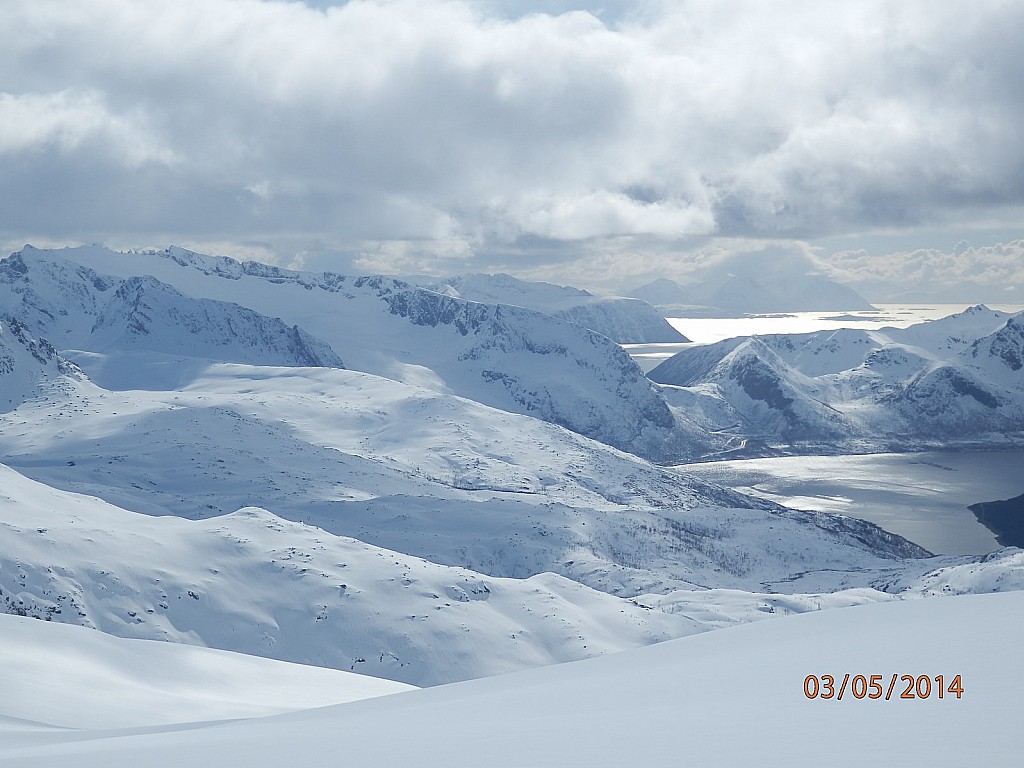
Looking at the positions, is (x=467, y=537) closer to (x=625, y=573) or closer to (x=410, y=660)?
(x=625, y=573)

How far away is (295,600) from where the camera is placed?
287 feet

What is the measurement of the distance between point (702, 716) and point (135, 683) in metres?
26.8

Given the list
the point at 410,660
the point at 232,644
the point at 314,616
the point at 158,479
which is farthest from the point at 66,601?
the point at 158,479

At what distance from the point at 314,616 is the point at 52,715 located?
203 feet

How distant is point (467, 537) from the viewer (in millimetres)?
160125

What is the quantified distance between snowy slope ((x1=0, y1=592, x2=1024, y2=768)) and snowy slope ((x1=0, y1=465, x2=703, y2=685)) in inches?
2350

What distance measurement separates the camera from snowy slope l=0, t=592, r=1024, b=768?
38.3ft

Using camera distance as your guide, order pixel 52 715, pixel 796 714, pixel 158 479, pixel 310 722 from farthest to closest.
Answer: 1. pixel 158 479
2. pixel 52 715
3. pixel 310 722
4. pixel 796 714
